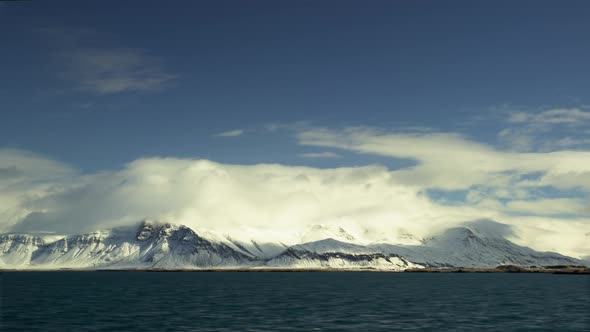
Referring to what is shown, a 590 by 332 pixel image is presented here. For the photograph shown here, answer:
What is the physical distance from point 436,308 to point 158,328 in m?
60.1

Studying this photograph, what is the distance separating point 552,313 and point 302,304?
51.0 m

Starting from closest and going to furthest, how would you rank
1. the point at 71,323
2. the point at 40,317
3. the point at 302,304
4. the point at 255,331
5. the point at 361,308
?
1. the point at 255,331
2. the point at 71,323
3. the point at 40,317
4. the point at 361,308
5. the point at 302,304

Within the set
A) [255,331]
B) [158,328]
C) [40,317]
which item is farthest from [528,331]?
[40,317]

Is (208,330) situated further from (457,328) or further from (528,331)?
(528,331)

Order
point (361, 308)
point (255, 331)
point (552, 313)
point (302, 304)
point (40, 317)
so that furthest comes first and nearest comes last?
1. point (302, 304)
2. point (361, 308)
3. point (552, 313)
4. point (40, 317)
5. point (255, 331)

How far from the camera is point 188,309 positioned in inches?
4838

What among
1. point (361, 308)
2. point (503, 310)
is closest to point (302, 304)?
point (361, 308)

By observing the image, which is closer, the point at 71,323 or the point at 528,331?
the point at 528,331

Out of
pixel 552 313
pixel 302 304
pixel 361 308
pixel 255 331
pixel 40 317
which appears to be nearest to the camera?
pixel 255 331

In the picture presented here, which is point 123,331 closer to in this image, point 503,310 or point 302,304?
point 302,304

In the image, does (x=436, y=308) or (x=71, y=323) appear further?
(x=436, y=308)

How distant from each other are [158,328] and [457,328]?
147ft

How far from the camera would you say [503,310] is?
122875 mm

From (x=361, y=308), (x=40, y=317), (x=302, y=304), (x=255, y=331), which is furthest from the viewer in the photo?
(x=302, y=304)
